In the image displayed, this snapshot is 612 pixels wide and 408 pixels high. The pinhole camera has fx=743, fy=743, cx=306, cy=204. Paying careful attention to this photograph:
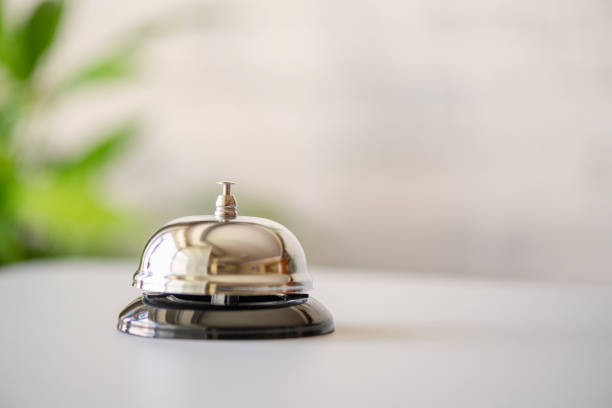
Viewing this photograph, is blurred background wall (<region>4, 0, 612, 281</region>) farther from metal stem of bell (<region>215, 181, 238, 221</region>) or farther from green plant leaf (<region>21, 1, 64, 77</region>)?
metal stem of bell (<region>215, 181, 238, 221</region>)

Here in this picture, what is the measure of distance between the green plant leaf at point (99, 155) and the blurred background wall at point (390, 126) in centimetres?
16

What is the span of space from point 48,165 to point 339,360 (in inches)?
90.2

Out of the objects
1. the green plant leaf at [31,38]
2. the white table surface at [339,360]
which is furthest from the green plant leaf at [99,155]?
the white table surface at [339,360]

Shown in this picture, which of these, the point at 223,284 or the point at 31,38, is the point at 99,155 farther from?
the point at 223,284

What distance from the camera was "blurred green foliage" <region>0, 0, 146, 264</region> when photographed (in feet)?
8.00

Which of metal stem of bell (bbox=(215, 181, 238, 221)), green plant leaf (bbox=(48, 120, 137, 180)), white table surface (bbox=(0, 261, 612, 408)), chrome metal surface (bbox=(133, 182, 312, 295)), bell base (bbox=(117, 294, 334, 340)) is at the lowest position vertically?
white table surface (bbox=(0, 261, 612, 408))

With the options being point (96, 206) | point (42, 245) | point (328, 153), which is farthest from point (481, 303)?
point (42, 245)

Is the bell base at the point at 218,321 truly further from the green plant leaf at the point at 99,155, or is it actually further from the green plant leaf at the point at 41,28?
the green plant leaf at the point at 41,28

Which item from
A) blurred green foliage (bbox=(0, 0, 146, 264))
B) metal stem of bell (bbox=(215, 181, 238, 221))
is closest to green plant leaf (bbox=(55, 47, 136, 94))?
blurred green foliage (bbox=(0, 0, 146, 264))

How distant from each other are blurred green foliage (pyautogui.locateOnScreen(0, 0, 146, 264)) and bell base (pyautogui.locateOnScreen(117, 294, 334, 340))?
1.84 meters

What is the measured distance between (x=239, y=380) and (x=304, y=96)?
1.99 meters

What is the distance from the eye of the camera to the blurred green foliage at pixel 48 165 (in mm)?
2438

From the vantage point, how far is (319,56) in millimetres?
2389

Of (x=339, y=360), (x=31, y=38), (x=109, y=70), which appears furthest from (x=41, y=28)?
(x=339, y=360)
